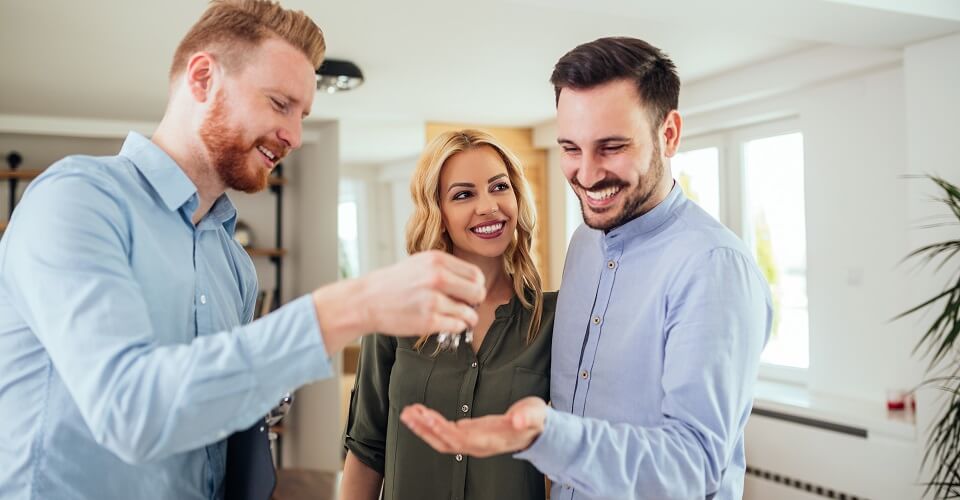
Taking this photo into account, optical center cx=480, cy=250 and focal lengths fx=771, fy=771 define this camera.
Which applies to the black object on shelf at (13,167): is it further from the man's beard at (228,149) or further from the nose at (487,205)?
the man's beard at (228,149)

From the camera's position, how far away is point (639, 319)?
1406 millimetres

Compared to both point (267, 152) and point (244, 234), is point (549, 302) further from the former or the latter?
point (244, 234)

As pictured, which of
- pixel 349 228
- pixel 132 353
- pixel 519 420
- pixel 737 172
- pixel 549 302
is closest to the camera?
pixel 132 353

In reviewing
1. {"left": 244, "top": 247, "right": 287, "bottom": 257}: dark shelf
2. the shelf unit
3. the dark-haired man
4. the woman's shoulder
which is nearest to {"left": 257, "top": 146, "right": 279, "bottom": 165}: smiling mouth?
the dark-haired man

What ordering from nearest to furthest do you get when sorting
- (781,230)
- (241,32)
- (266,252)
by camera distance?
(241,32), (781,230), (266,252)

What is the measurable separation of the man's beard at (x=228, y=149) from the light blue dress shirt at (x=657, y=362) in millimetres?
594

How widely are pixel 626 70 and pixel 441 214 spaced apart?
28.1 inches

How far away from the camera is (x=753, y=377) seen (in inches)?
52.7

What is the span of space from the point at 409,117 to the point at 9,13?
3060mm

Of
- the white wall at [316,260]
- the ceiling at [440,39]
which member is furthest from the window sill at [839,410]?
the white wall at [316,260]

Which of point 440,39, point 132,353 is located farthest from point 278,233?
point 132,353

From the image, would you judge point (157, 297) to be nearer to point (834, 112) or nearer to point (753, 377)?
point (753, 377)

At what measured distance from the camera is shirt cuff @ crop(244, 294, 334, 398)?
2.96 ft

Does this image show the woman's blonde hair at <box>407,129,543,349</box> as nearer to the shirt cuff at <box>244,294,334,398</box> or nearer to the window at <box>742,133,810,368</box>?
the shirt cuff at <box>244,294,334,398</box>
